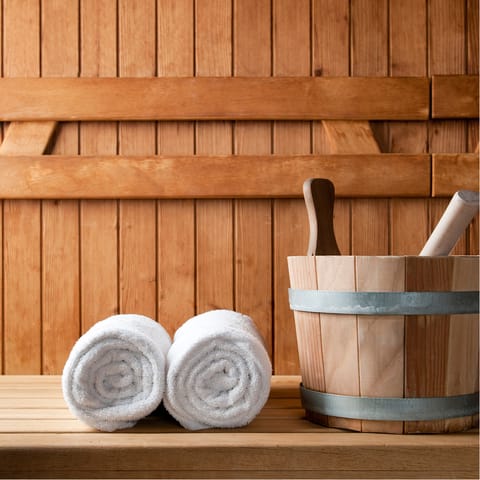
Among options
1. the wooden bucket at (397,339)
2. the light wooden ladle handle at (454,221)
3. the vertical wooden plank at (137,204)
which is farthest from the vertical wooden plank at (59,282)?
the light wooden ladle handle at (454,221)

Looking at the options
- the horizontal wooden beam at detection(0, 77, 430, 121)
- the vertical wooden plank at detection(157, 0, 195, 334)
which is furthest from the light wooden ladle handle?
the vertical wooden plank at detection(157, 0, 195, 334)

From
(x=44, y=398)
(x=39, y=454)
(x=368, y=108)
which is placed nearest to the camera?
(x=39, y=454)

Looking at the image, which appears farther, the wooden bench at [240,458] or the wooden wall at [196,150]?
the wooden wall at [196,150]

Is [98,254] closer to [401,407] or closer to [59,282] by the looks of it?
[59,282]

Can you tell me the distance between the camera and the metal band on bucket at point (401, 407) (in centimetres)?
122

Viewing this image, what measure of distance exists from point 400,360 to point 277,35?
1056mm

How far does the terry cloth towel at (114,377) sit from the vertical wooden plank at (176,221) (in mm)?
601

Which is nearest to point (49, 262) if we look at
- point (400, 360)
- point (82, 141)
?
point (82, 141)

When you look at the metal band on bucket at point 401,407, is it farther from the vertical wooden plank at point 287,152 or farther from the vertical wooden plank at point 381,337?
the vertical wooden plank at point 287,152

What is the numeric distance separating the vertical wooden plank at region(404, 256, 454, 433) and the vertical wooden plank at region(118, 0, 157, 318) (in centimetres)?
86

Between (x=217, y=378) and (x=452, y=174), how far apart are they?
0.97 m

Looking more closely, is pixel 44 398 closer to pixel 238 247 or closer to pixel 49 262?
pixel 49 262

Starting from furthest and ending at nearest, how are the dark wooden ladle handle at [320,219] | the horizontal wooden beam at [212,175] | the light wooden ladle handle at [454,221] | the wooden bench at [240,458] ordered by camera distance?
the horizontal wooden beam at [212,175] → the dark wooden ladle handle at [320,219] → the light wooden ladle handle at [454,221] → the wooden bench at [240,458]

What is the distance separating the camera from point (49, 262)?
1.87 m
